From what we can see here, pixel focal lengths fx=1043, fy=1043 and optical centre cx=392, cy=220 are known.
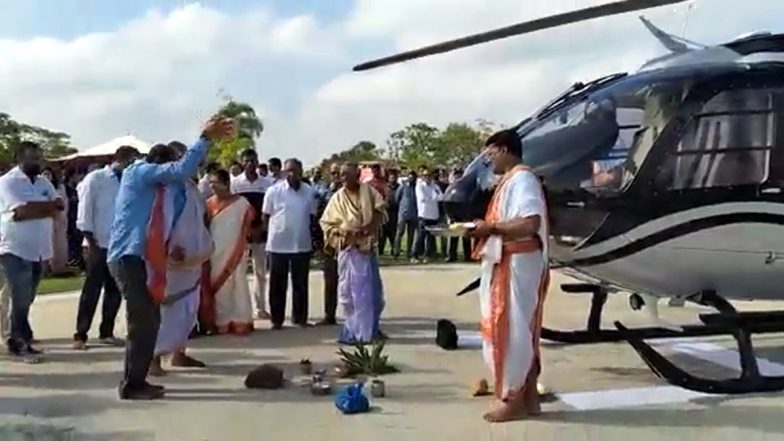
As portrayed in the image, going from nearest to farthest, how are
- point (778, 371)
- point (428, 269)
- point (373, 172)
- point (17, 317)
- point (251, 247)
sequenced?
point (778, 371) → point (17, 317) → point (251, 247) → point (373, 172) → point (428, 269)

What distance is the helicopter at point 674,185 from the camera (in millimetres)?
7285

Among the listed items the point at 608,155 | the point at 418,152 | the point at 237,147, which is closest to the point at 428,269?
the point at 608,155

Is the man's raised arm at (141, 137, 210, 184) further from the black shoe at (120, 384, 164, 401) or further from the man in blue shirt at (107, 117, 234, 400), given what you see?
the black shoe at (120, 384, 164, 401)

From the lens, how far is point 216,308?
1031cm

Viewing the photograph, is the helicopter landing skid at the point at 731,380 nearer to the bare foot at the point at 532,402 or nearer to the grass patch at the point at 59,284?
the bare foot at the point at 532,402

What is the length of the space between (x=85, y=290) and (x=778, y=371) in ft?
19.7

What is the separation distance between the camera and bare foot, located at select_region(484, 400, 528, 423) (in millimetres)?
6355

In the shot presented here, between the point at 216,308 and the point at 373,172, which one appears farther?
the point at 373,172

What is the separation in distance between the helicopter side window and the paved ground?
153 cm

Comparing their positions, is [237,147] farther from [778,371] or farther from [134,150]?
[778,371]

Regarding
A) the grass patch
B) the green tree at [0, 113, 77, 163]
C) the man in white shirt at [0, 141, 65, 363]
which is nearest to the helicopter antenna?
the man in white shirt at [0, 141, 65, 363]

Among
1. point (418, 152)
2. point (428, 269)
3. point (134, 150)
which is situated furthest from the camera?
point (418, 152)

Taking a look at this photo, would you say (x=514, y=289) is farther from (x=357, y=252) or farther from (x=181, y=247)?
(x=357, y=252)

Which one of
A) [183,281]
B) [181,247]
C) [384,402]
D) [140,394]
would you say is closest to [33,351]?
[183,281]
